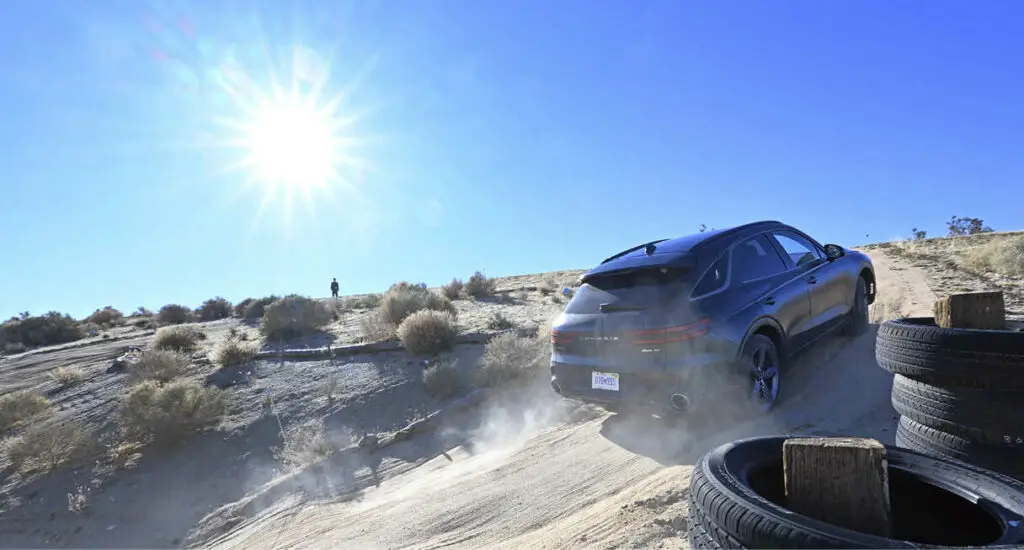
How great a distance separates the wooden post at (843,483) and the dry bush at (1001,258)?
11.6m

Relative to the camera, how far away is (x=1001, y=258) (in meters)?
11.3

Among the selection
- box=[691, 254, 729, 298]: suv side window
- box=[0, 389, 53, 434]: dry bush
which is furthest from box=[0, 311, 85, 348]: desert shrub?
box=[691, 254, 729, 298]: suv side window

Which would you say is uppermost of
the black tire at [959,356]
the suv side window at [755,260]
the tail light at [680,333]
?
the suv side window at [755,260]

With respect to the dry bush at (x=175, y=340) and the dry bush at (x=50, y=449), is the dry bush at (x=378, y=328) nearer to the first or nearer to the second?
the dry bush at (x=175, y=340)

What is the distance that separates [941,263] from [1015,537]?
44.4 feet

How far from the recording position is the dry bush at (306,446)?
7891 millimetres

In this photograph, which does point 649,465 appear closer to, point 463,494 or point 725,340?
point 725,340

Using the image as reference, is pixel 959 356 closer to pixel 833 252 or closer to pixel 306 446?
pixel 833 252

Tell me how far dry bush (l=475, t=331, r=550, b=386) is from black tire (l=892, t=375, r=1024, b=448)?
5.91m

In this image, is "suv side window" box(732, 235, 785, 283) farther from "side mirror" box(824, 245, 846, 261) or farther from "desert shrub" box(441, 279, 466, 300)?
"desert shrub" box(441, 279, 466, 300)

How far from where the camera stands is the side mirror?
660 cm

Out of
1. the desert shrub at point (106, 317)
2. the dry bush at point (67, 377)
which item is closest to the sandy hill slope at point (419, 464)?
the dry bush at point (67, 377)

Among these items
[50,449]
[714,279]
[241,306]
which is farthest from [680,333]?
[241,306]

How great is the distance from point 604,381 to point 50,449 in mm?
9868
